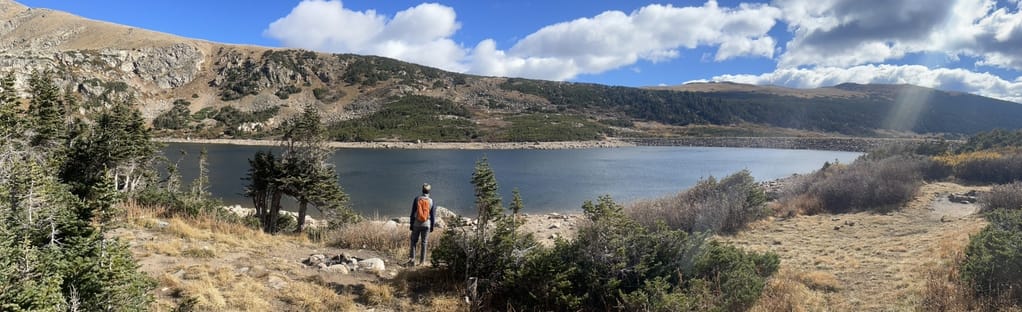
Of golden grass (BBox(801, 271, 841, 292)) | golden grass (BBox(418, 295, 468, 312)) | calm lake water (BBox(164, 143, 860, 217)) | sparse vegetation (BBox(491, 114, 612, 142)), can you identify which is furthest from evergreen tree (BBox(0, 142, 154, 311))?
sparse vegetation (BBox(491, 114, 612, 142))

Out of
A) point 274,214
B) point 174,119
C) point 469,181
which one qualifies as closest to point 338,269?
point 274,214

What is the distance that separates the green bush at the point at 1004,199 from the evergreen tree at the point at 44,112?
23941 mm

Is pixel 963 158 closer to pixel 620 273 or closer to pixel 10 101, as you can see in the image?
pixel 620 273

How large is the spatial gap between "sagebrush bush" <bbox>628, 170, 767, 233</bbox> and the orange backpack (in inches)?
317

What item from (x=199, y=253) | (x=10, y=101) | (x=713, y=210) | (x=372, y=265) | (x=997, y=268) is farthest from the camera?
(x=713, y=210)

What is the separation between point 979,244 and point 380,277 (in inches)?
371

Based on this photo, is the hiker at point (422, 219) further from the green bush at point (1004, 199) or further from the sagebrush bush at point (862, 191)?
the green bush at point (1004, 199)

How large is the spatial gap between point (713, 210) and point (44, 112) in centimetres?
1771

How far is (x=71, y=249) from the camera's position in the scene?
12.6ft

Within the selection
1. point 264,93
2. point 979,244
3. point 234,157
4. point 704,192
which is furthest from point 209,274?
point 264,93

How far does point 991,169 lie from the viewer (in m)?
21.4

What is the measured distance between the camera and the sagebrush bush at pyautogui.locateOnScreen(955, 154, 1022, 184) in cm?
2041

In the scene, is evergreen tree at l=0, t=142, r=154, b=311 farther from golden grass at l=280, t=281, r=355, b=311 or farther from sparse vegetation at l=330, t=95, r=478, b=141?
sparse vegetation at l=330, t=95, r=478, b=141

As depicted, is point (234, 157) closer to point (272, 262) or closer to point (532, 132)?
point (272, 262)
